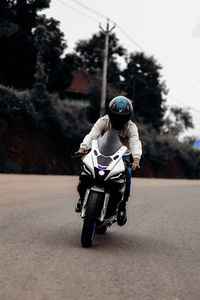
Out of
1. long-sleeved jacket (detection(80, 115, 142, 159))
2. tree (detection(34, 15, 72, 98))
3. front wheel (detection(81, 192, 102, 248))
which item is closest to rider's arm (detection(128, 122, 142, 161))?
long-sleeved jacket (detection(80, 115, 142, 159))

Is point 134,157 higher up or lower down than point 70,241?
higher up

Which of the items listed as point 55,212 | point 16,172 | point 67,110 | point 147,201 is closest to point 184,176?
point 67,110

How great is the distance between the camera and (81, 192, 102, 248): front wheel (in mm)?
6043

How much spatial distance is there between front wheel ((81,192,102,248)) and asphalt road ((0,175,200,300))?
171 millimetres

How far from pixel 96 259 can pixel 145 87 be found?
158 ft

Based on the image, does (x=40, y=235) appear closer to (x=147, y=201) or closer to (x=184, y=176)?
(x=147, y=201)

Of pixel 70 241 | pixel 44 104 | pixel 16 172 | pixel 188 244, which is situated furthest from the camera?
pixel 44 104

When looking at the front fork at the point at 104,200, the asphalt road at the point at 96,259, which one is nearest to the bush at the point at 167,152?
the asphalt road at the point at 96,259

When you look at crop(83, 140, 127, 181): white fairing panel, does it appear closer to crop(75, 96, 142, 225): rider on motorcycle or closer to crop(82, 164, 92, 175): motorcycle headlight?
crop(82, 164, 92, 175): motorcycle headlight

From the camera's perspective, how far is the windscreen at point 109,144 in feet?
21.2

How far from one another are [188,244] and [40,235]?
1.97m

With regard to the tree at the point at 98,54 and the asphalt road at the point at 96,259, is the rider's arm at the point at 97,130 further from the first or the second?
the tree at the point at 98,54

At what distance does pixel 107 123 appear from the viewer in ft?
23.7

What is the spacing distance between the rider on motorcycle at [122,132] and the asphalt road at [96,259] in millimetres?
578
